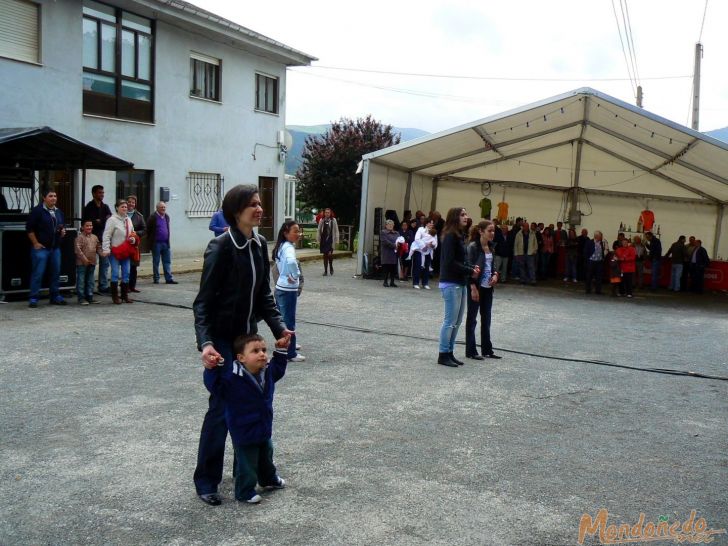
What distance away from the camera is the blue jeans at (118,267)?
12805mm

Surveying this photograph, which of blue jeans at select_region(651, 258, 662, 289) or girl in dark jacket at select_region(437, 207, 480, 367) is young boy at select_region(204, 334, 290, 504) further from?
blue jeans at select_region(651, 258, 662, 289)

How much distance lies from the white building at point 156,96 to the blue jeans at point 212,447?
10.1 m

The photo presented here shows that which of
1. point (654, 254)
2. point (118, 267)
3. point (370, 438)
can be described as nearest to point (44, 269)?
point (118, 267)

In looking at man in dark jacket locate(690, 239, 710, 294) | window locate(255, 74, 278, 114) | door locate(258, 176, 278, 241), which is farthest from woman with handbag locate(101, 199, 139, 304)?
man in dark jacket locate(690, 239, 710, 294)

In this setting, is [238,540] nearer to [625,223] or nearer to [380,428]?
[380,428]

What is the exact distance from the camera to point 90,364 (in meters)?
8.39

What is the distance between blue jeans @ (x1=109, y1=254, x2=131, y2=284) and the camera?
12.8 m

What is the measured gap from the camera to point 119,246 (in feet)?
42.1

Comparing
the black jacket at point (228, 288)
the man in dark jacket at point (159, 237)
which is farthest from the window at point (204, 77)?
the black jacket at point (228, 288)

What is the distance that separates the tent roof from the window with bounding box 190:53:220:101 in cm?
577

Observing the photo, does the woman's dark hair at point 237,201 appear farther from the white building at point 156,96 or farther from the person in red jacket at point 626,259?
the person in red jacket at point 626,259

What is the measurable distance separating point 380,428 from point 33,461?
102 inches

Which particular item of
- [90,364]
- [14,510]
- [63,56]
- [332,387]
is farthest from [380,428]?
[63,56]

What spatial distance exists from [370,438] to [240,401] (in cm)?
166
